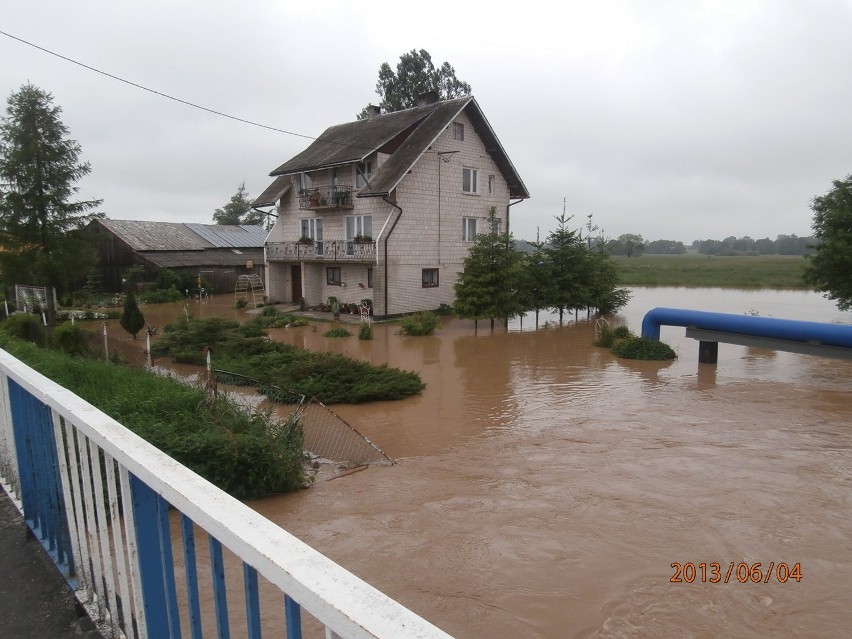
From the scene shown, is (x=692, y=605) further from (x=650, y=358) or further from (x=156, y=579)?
(x=650, y=358)

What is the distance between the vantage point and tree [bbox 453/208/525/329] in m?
22.7

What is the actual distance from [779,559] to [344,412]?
26.2 ft

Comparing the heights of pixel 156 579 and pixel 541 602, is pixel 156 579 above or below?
above

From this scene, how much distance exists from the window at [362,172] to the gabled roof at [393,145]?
613 mm

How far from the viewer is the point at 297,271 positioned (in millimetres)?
32875

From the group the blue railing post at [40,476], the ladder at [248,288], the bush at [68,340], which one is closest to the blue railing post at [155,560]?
the blue railing post at [40,476]

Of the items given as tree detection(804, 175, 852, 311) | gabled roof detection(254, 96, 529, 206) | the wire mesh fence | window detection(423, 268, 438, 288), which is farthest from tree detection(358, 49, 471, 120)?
the wire mesh fence

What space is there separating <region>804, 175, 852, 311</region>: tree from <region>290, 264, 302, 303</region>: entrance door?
24.4m

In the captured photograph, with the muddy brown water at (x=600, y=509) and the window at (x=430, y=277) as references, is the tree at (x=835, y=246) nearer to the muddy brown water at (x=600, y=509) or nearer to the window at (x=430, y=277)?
the muddy brown water at (x=600, y=509)

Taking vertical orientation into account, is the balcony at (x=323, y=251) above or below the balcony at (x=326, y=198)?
below

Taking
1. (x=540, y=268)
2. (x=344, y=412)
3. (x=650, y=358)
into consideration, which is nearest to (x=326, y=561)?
(x=344, y=412)

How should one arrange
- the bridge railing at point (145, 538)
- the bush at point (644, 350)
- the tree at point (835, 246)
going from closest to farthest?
1. the bridge railing at point (145, 538)
2. the bush at point (644, 350)
3. the tree at point (835, 246)

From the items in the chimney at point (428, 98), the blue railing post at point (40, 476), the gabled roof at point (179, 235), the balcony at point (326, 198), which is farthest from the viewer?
the gabled roof at point (179, 235)

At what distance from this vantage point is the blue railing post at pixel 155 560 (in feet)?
7.13
